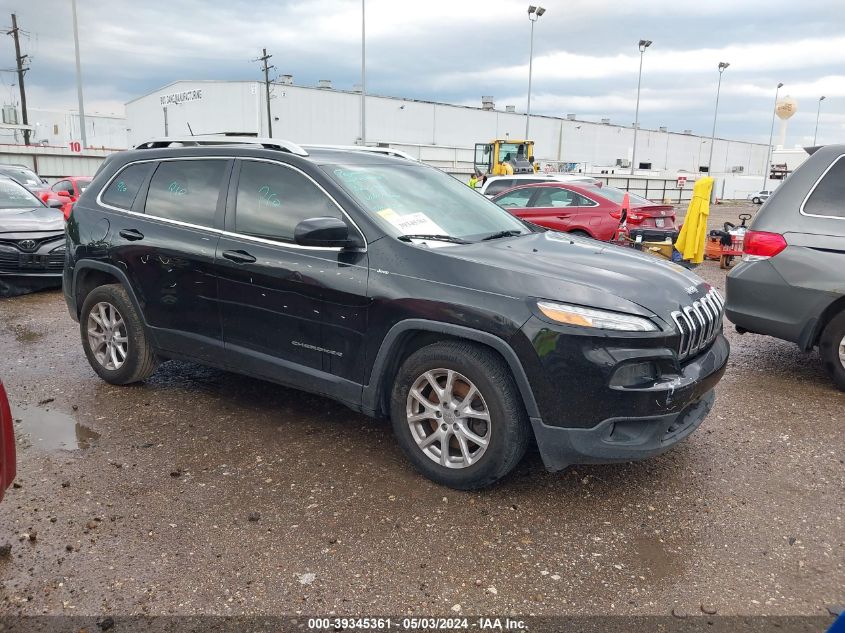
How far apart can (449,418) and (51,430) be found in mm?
2691

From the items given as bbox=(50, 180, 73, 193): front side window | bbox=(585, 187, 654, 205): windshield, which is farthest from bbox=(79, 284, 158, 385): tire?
bbox=(50, 180, 73, 193): front side window

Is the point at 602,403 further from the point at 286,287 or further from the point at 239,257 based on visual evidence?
the point at 239,257

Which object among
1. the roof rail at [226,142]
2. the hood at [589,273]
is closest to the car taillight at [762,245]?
the hood at [589,273]

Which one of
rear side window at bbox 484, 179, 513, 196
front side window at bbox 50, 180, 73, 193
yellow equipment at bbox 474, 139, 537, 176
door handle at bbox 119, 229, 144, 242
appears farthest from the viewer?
yellow equipment at bbox 474, 139, 537, 176

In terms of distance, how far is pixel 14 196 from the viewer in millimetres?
9625

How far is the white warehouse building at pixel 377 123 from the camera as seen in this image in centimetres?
5906

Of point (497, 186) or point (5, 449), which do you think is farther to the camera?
point (497, 186)

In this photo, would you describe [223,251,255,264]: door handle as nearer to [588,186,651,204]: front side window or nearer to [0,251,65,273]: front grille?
[0,251,65,273]: front grille

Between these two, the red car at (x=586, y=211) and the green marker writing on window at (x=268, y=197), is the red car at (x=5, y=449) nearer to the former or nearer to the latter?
the green marker writing on window at (x=268, y=197)

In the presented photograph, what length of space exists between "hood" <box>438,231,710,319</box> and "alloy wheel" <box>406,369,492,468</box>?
603 millimetres

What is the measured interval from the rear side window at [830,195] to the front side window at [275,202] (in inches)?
143

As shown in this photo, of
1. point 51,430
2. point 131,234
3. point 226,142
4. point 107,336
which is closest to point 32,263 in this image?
point 107,336

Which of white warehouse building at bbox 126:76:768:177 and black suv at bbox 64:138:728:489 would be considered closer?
black suv at bbox 64:138:728:489

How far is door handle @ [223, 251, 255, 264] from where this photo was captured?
4017 mm
